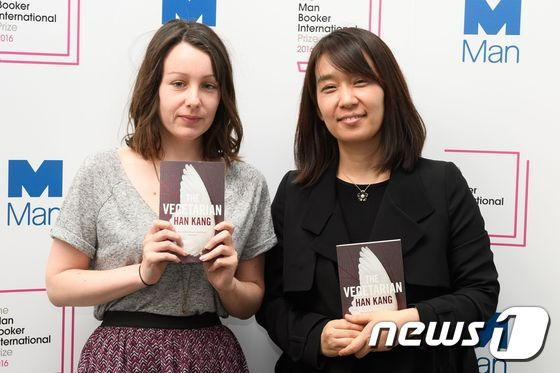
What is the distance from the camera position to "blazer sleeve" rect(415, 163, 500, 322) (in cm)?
172

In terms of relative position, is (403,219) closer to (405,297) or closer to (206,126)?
(405,297)

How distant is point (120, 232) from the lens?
1700 millimetres

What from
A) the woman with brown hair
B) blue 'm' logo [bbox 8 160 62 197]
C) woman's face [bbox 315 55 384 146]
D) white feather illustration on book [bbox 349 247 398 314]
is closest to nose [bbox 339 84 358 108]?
woman's face [bbox 315 55 384 146]

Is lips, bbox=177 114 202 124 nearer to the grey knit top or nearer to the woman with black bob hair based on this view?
the grey knit top

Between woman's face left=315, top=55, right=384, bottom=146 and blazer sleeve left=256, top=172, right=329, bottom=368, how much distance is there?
0.28 meters

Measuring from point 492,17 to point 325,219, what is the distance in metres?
1.01

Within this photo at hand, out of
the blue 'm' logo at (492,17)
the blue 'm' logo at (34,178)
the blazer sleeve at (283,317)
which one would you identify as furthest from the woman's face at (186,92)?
the blue 'm' logo at (492,17)

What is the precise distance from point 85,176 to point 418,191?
90 cm

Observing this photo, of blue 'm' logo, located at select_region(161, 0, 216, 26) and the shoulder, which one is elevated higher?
blue 'm' logo, located at select_region(161, 0, 216, 26)

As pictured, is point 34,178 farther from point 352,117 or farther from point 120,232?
point 352,117

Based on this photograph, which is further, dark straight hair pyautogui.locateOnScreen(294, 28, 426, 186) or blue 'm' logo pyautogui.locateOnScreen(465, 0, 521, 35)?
blue 'm' logo pyautogui.locateOnScreen(465, 0, 521, 35)

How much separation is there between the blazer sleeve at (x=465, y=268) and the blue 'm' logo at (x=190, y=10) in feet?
3.26

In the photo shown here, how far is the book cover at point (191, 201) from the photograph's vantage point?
1635mm

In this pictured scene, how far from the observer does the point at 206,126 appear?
70.3 inches
